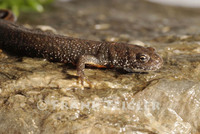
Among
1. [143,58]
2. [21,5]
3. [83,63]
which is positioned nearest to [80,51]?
[83,63]

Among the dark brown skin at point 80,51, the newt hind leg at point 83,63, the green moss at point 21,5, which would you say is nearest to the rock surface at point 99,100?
the newt hind leg at point 83,63

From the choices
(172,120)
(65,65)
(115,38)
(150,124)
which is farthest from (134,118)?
(115,38)

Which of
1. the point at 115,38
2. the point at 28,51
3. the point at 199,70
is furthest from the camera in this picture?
the point at 115,38

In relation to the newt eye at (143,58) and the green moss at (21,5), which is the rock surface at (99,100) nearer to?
the newt eye at (143,58)

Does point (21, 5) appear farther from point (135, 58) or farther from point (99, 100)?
point (99, 100)

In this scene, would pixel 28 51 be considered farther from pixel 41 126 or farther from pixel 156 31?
pixel 156 31

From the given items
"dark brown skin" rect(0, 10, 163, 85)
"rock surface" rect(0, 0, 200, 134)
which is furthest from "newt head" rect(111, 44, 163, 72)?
"rock surface" rect(0, 0, 200, 134)

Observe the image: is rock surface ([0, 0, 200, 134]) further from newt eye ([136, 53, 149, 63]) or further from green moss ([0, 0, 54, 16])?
green moss ([0, 0, 54, 16])
